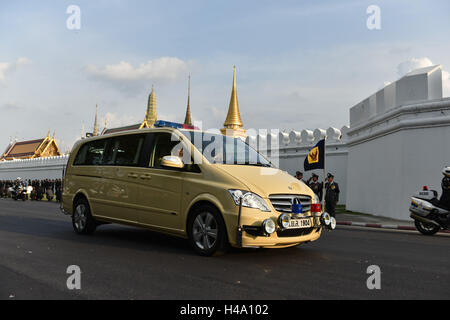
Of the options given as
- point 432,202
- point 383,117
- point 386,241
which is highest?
point 383,117

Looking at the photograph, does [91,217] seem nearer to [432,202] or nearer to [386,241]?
[386,241]

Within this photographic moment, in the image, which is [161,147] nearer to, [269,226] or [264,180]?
[264,180]

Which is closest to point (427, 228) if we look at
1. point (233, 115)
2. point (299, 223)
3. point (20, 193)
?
point (299, 223)

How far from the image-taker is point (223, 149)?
6.56 metres

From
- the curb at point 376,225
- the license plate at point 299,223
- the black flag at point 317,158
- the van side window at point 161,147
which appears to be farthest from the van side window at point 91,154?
the black flag at point 317,158

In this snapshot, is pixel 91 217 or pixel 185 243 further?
pixel 91 217

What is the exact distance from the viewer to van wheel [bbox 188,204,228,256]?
5504mm

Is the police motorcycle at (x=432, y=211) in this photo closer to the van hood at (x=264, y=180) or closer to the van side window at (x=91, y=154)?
the van hood at (x=264, y=180)

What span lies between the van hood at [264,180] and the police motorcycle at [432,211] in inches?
212

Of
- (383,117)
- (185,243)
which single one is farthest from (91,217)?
(383,117)

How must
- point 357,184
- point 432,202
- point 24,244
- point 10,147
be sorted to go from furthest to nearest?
point 10,147 < point 357,184 < point 432,202 < point 24,244

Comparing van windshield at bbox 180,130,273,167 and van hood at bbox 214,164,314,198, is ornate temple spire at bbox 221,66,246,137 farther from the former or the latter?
van hood at bbox 214,164,314,198

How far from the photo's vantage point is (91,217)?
7.94 m
